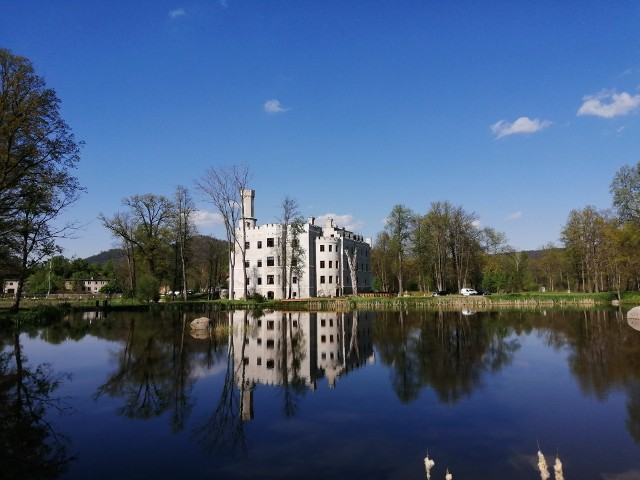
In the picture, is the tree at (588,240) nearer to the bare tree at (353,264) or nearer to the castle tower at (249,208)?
the bare tree at (353,264)

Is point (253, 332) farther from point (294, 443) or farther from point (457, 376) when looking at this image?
point (294, 443)

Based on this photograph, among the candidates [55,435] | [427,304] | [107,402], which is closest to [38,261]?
[107,402]

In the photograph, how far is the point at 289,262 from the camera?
6209 centimetres

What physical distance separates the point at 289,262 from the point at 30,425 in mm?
52339

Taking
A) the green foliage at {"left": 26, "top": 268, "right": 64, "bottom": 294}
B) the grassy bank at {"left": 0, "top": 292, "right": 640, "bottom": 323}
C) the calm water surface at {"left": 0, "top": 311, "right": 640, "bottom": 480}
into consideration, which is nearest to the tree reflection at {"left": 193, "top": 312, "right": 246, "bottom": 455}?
the calm water surface at {"left": 0, "top": 311, "right": 640, "bottom": 480}

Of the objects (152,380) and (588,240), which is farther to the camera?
(588,240)

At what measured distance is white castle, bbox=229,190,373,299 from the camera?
62.4 m

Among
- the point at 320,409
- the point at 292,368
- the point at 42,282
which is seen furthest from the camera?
the point at 42,282

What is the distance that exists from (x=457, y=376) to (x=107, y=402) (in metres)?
10.1

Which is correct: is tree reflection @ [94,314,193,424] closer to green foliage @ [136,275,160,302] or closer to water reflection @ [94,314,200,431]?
water reflection @ [94,314,200,431]

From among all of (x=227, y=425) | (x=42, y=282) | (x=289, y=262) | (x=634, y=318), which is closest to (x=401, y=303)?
(x=289, y=262)

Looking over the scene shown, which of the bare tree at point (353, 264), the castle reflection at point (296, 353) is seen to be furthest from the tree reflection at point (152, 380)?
the bare tree at point (353, 264)

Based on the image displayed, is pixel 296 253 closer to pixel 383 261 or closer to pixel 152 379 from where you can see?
pixel 383 261

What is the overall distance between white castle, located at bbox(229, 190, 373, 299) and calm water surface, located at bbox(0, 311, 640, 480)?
40708 millimetres
